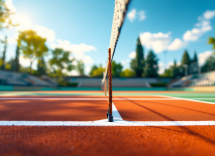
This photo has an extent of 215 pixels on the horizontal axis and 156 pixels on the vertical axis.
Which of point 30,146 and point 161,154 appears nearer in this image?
point 161,154

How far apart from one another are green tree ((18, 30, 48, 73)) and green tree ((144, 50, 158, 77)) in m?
34.6

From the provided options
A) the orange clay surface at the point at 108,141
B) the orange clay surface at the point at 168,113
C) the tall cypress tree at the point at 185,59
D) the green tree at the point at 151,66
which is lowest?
the orange clay surface at the point at 168,113

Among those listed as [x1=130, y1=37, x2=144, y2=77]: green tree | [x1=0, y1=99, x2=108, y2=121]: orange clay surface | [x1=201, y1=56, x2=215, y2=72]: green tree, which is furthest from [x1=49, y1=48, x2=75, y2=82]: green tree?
[x1=201, y1=56, x2=215, y2=72]: green tree

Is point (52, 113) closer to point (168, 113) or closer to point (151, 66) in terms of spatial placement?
point (168, 113)

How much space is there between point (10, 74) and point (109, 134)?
3425 cm

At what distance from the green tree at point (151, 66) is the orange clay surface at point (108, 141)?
43.8 metres

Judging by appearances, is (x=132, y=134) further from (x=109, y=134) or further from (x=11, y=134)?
(x=11, y=134)

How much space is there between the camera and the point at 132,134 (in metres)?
2.26

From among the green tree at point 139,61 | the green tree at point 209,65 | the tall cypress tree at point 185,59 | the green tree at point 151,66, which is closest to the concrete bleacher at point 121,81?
the green tree at point 151,66

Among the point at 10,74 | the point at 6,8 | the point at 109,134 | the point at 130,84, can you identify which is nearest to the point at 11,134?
the point at 109,134

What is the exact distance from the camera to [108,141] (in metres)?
1.95

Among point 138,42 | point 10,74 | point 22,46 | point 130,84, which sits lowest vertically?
point 130,84

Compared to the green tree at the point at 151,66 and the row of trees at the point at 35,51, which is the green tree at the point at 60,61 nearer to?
the row of trees at the point at 35,51

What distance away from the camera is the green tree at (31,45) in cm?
3228
